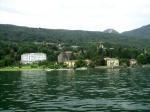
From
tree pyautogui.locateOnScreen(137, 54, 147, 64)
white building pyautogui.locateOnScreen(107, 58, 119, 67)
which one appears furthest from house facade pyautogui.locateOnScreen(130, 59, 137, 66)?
white building pyautogui.locateOnScreen(107, 58, 119, 67)

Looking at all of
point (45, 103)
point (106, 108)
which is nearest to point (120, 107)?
point (106, 108)

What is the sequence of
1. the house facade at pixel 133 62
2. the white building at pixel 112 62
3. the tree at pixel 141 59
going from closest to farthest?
the white building at pixel 112 62
the house facade at pixel 133 62
the tree at pixel 141 59

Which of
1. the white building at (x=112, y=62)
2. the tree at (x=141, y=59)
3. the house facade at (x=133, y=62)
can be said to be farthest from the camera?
the tree at (x=141, y=59)

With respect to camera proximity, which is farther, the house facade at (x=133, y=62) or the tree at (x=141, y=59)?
the tree at (x=141, y=59)

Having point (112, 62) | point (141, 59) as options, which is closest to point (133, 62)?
point (141, 59)

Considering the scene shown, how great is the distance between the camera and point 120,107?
80.0 feet

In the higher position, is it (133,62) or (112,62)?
(112,62)

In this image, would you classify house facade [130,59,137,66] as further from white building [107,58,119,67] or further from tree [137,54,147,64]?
white building [107,58,119,67]

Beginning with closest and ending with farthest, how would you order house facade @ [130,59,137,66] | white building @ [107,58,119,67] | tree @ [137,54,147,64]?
white building @ [107,58,119,67] → house facade @ [130,59,137,66] → tree @ [137,54,147,64]

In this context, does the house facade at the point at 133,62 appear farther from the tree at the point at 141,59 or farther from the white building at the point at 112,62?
the white building at the point at 112,62

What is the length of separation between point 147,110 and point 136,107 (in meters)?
1.52

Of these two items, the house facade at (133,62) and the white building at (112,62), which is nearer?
the white building at (112,62)

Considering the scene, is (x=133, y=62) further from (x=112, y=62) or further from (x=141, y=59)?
(x=112, y=62)

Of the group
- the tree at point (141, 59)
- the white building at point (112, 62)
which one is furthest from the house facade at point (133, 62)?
the white building at point (112, 62)
